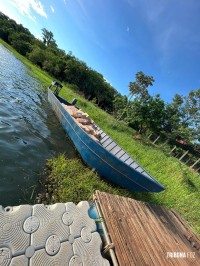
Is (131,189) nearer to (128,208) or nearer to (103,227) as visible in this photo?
(128,208)

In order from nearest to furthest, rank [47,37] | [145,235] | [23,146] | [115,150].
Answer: [145,235]
[23,146]
[115,150]
[47,37]

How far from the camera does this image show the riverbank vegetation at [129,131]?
560cm

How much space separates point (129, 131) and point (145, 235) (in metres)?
Result: 16.3

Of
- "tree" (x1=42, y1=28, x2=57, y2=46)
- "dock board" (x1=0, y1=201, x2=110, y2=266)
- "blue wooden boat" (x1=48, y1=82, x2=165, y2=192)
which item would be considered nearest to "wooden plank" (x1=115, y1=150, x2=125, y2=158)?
"blue wooden boat" (x1=48, y1=82, x2=165, y2=192)

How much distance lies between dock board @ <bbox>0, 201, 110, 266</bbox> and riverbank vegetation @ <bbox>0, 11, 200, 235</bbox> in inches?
50.6

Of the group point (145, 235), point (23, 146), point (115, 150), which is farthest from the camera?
point (115, 150)

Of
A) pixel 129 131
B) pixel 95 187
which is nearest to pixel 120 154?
pixel 95 187

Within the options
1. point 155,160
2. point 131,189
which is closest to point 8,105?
point 131,189

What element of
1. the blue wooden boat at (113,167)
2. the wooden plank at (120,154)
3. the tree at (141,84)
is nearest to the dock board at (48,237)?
the blue wooden boat at (113,167)

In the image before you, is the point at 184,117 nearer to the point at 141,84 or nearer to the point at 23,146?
the point at 141,84

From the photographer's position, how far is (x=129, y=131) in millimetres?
20312

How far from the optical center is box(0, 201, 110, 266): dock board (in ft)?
8.50

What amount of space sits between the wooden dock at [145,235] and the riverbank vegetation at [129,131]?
3.31ft

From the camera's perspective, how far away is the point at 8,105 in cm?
949
